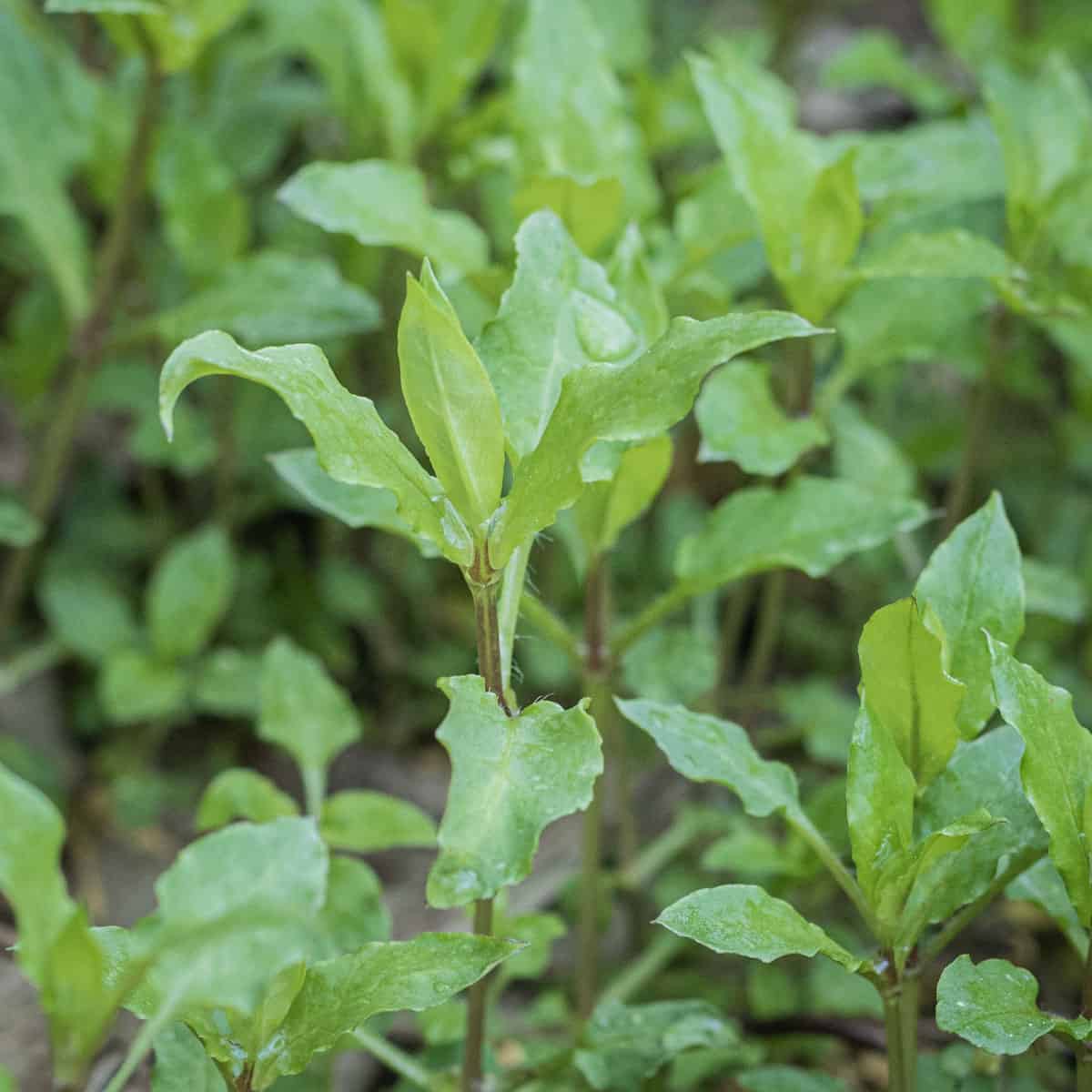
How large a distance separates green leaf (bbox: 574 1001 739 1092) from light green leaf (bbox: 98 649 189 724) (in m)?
0.79

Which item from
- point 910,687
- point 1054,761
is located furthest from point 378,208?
point 1054,761

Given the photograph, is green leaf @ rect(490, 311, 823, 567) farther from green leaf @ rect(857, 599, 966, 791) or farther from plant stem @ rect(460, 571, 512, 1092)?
green leaf @ rect(857, 599, 966, 791)

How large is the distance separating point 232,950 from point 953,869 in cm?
54

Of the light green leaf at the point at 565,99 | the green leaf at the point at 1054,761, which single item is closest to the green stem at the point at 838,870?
the green leaf at the point at 1054,761

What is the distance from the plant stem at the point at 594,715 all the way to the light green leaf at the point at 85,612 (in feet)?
2.73

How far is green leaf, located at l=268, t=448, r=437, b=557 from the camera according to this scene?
1108 mm

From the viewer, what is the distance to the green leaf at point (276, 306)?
4.81 feet

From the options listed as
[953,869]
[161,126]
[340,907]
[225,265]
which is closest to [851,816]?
[953,869]

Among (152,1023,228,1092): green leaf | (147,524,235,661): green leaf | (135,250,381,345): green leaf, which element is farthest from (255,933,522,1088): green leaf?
(147,524,235,661): green leaf

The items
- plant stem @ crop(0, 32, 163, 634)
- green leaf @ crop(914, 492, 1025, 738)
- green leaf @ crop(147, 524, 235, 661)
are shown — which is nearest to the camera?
green leaf @ crop(914, 492, 1025, 738)

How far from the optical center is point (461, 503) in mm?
902

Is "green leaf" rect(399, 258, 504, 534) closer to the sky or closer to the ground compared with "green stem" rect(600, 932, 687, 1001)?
closer to the sky

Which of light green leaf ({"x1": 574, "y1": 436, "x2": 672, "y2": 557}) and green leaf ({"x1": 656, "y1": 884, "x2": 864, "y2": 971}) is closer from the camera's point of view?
green leaf ({"x1": 656, "y1": 884, "x2": 864, "y2": 971})

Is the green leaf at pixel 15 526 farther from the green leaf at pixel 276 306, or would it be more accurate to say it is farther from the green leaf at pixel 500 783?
the green leaf at pixel 500 783
